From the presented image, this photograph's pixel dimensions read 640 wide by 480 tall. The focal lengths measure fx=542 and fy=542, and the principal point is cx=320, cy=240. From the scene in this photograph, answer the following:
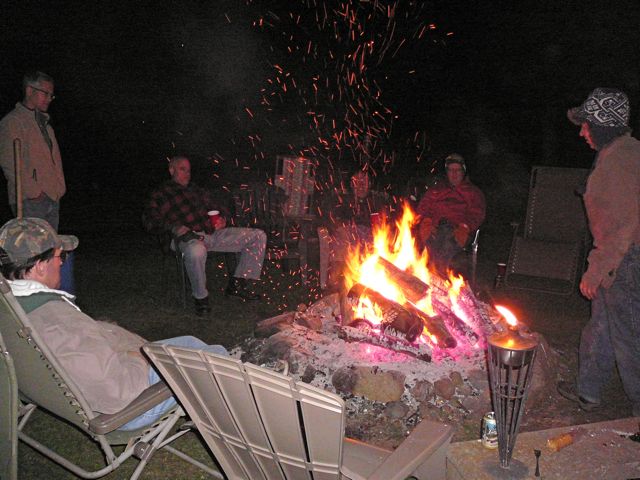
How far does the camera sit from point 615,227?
119 inches

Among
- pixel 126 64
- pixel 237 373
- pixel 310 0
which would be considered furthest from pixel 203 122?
pixel 237 373

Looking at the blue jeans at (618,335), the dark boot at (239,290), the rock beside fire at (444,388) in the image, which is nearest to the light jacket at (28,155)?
the dark boot at (239,290)

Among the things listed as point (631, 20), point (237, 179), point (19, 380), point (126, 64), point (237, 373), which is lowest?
point (237, 179)

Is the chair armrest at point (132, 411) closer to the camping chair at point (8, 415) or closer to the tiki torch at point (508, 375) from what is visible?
the camping chair at point (8, 415)

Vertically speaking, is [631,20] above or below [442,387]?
above

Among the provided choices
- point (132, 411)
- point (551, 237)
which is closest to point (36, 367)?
point (132, 411)

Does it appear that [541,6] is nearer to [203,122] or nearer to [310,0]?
[310,0]

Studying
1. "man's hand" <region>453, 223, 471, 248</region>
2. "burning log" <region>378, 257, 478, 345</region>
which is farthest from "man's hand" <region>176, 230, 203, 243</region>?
"man's hand" <region>453, 223, 471, 248</region>

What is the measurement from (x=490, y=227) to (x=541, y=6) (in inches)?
186

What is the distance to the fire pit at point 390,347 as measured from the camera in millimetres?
3467

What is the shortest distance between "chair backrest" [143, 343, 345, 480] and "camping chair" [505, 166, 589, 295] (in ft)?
15.2

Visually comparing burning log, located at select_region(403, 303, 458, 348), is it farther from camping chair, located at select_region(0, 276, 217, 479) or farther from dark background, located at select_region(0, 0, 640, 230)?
dark background, located at select_region(0, 0, 640, 230)

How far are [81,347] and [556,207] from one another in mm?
5611

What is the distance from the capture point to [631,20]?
9.48 metres
